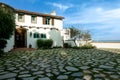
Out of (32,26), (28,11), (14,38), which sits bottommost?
(14,38)

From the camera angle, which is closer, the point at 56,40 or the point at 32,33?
the point at 32,33

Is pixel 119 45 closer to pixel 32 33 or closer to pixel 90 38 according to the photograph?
pixel 90 38

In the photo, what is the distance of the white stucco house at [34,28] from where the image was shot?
20188 millimetres

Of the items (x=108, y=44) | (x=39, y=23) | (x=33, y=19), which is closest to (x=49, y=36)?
(x=39, y=23)

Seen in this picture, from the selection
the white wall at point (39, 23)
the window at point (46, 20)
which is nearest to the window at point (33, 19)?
the white wall at point (39, 23)

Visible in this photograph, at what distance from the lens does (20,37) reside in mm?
20391

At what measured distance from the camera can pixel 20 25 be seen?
2039 centimetres

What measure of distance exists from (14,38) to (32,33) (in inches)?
115

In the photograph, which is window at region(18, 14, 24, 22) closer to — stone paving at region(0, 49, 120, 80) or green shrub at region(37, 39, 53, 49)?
green shrub at region(37, 39, 53, 49)

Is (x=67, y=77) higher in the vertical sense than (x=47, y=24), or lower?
lower

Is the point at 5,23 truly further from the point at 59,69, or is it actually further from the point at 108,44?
the point at 108,44

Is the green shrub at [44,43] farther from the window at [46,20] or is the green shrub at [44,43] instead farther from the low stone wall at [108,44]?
the low stone wall at [108,44]

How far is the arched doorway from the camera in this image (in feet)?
65.4

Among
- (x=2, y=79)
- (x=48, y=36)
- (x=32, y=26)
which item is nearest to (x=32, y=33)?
(x=32, y=26)
